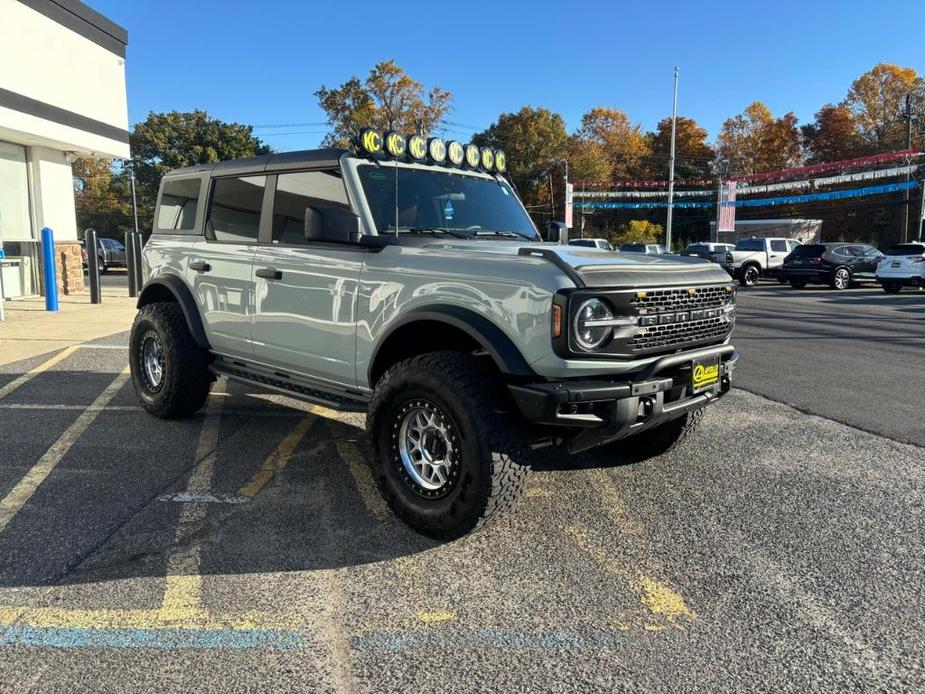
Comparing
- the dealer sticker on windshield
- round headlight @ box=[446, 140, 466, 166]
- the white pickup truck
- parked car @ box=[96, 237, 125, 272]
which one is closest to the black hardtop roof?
round headlight @ box=[446, 140, 466, 166]

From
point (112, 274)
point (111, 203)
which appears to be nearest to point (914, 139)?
point (112, 274)

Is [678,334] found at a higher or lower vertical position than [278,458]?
higher

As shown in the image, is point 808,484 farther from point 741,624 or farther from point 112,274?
point 112,274

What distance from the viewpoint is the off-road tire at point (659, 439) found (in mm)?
4383

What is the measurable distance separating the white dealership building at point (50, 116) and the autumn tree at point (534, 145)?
5071 centimetres

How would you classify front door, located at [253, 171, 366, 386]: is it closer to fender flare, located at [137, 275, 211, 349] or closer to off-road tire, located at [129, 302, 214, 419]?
fender flare, located at [137, 275, 211, 349]

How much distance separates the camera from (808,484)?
429 centimetres

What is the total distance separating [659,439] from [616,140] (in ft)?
213

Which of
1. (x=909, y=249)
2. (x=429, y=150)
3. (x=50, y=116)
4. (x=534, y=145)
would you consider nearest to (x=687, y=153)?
(x=534, y=145)

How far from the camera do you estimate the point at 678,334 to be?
144 inches

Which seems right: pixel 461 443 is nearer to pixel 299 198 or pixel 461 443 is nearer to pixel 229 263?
pixel 299 198

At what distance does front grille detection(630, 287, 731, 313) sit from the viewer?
11.1ft

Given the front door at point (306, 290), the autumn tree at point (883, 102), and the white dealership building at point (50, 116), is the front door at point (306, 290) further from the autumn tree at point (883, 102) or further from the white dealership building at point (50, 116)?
the autumn tree at point (883, 102)

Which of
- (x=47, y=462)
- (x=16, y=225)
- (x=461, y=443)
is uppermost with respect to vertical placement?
(x=16, y=225)
